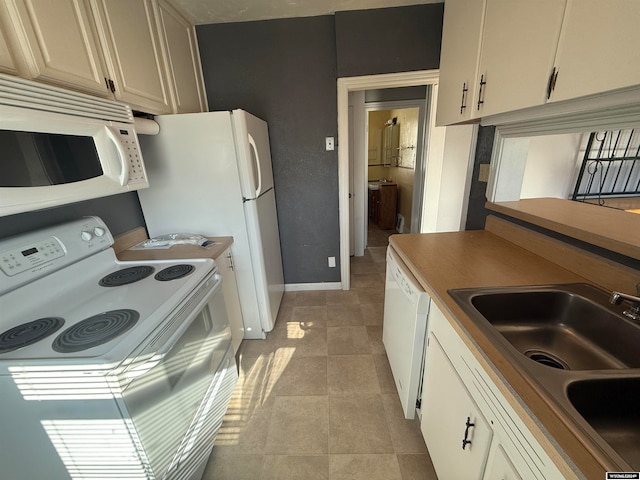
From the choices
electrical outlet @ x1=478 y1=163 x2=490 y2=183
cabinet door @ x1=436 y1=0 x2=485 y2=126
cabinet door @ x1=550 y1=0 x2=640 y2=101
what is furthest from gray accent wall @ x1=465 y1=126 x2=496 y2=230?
cabinet door @ x1=550 y1=0 x2=640 y2=101

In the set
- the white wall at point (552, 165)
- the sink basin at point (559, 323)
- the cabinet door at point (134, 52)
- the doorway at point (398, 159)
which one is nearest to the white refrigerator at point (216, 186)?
the cabinet door at point (134, 52)

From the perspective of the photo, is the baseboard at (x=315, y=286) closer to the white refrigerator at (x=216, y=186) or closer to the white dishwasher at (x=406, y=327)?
the white refrigerator at (x=216, y=186)

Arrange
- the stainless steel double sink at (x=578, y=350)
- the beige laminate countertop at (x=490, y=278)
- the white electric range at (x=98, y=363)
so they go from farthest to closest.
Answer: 1. the white electric range at (x=98, y=363)
2. the stainless steel double sink at (x=578, y=350)
3. the beige laminate countertop at (x=490, y=278)

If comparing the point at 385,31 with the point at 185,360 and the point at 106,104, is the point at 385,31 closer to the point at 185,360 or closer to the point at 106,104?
the point at 106,104

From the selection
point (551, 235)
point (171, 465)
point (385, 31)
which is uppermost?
point (385, 31)

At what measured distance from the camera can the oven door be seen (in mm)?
844

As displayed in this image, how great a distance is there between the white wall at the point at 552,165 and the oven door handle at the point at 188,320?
234 centimetres

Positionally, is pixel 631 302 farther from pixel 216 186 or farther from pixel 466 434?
pixel 216 186

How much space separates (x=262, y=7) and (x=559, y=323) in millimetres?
2706

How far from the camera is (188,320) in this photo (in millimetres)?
1082

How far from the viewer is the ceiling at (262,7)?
1.91 metres

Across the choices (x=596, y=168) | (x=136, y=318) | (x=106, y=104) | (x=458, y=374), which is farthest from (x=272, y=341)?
(x=596, y=168)

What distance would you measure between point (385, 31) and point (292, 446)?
9.66 feet

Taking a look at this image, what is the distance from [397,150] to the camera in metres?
4.80
